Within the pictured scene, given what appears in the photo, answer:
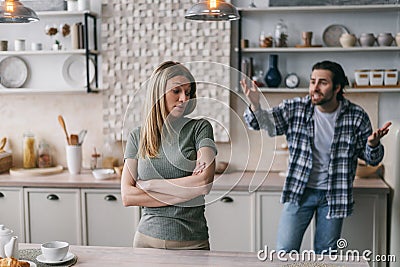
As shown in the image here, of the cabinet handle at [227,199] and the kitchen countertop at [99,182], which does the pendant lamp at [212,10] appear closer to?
the kitchen countertop at [99,182]

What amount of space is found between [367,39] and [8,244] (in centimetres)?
283

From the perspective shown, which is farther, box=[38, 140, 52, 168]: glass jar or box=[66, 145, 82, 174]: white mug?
box=[38, 140, 52, 168]: glass jar

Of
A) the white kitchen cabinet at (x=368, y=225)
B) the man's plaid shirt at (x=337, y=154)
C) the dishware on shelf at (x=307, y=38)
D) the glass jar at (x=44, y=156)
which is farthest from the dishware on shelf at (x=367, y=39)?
the glass jar at (x=44, y=156)

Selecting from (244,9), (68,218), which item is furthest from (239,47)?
(68,218)

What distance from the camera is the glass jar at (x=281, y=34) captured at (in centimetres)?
417

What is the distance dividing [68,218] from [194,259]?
6.31 feet

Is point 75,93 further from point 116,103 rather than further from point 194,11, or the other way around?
point 194,11

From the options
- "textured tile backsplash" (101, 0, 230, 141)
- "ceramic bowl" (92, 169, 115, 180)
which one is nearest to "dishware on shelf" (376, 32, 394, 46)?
"textured tile backsplash" (101, 0, 230, 141)

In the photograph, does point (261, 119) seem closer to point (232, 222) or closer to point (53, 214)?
point (232, 222)

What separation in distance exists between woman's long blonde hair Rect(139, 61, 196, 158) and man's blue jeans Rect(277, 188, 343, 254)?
1357 mm

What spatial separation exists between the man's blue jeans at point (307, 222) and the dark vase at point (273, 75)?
0.98 metres

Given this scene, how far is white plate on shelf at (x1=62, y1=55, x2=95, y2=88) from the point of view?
450 centimetres

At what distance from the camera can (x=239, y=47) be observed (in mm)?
4172

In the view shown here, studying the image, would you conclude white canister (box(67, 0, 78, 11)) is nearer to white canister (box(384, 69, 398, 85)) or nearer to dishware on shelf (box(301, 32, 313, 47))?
dishware on shelf (box(301, 32, 313, 47))
